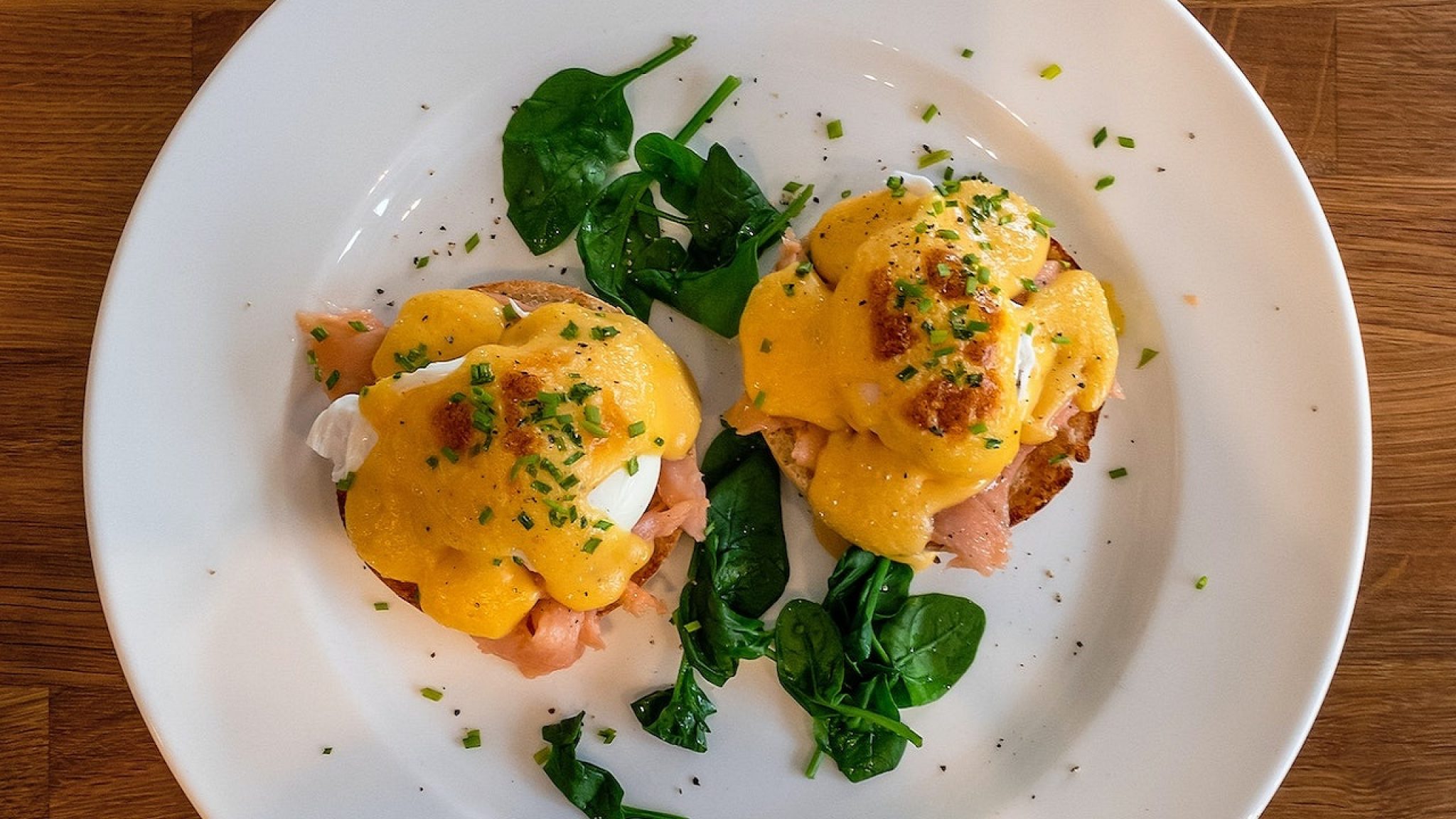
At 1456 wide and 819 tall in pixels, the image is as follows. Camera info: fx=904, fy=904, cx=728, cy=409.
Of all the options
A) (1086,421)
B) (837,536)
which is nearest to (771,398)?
(837,536)

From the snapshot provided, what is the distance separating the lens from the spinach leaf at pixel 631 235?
8.59ft

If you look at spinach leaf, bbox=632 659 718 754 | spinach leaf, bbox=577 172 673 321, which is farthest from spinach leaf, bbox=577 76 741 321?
spinach leaf, bbox=632 659 718 754

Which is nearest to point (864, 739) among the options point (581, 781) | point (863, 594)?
point (863, 594)

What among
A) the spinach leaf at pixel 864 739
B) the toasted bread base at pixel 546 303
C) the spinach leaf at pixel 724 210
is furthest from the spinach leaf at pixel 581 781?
the spinach leaf at pixel 724 210

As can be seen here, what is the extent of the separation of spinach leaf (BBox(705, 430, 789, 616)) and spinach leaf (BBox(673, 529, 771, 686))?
33 millimetres

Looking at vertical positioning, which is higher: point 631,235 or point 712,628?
point 631,235

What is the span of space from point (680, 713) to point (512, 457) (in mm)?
933

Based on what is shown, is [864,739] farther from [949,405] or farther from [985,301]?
[985,301]

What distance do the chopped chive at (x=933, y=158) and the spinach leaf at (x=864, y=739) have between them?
153 cm

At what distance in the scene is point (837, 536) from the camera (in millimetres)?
2627

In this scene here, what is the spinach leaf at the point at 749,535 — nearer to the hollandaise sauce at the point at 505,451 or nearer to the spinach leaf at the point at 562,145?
the hollandaise sauce at the point at 505,451

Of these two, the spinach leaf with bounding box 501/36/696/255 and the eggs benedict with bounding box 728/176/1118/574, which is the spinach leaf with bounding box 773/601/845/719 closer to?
the eggs benedict with bounding box 728/176/1118/574

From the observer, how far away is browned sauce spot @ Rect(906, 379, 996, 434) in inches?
85.4

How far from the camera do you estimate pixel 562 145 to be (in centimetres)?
263
